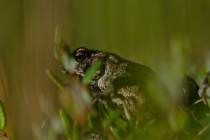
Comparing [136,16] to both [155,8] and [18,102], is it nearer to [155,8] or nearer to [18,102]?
[155,8]

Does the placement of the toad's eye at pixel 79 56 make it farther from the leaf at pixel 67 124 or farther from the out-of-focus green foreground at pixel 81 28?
the out-of-focus green foreground at pixel 81 28

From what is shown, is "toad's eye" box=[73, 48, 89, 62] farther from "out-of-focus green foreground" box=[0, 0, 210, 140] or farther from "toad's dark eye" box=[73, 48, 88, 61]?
"out-of-focus green foreground" box=[0, 0, 210, 140]

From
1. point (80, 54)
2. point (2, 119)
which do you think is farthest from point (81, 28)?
point (2, 119)

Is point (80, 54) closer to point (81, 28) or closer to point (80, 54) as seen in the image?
point (80, 54)

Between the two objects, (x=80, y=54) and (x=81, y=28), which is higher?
(x=80, y=54)

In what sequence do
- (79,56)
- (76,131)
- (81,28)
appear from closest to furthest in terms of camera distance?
(76,131)
(79,56)
(81,28)

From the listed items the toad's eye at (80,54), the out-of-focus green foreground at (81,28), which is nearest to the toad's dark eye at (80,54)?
the toad's eye at (80,54)

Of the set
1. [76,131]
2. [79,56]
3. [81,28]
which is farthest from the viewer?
[81,28]

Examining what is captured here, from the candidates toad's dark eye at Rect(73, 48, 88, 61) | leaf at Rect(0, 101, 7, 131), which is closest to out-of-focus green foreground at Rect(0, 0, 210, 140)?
toad's dark eye at Rect(73, 48, 88, 61)

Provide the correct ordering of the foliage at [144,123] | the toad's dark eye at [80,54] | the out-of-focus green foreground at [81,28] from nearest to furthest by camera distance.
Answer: the foliage at [144,123] → the toad's dark eye at [80,54] → the out-of-focus green foreground at [81,28]

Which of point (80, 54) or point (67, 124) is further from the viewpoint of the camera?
point (80, 54)

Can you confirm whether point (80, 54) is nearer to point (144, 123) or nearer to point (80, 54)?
point (80, 54)
